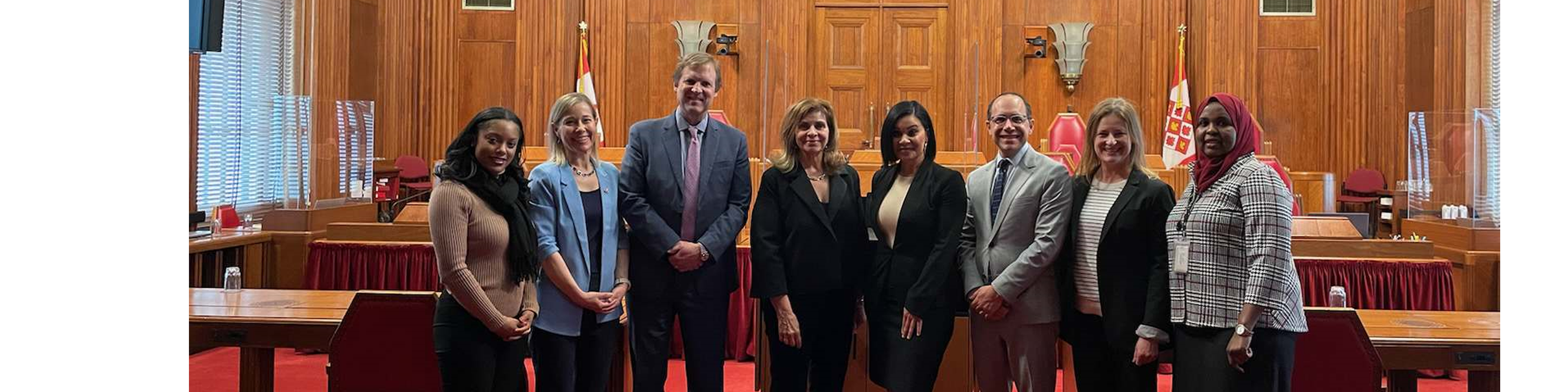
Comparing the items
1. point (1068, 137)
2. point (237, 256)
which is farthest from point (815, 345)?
point (237, 256)

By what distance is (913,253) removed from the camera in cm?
320

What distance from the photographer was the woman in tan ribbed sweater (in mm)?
2859

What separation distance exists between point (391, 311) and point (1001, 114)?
1840 millimetres

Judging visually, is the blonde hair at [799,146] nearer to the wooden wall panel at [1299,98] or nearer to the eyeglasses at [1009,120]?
the eyeglasses at [1009,120]

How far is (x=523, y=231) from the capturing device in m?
2.96

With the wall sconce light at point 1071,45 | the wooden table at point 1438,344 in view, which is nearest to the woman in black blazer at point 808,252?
the wooden table at point 1438,344

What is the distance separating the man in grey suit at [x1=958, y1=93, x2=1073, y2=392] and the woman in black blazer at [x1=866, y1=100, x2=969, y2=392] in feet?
0.28

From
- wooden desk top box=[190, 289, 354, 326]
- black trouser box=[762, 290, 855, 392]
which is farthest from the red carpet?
black trouser box=[762, 290, 855, 392]

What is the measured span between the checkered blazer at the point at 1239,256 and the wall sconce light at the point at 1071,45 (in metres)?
4.92

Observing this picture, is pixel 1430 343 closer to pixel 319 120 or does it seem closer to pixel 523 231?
pixel 523 231

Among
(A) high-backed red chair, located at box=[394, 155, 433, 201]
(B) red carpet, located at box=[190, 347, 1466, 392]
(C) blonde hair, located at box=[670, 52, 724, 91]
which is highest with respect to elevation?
(C) blonde hair, located at box=[670, 52, 724, 91]

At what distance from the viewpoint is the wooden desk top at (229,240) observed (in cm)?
577

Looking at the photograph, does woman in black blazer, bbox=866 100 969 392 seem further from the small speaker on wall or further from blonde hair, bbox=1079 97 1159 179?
the small speaker on wall
